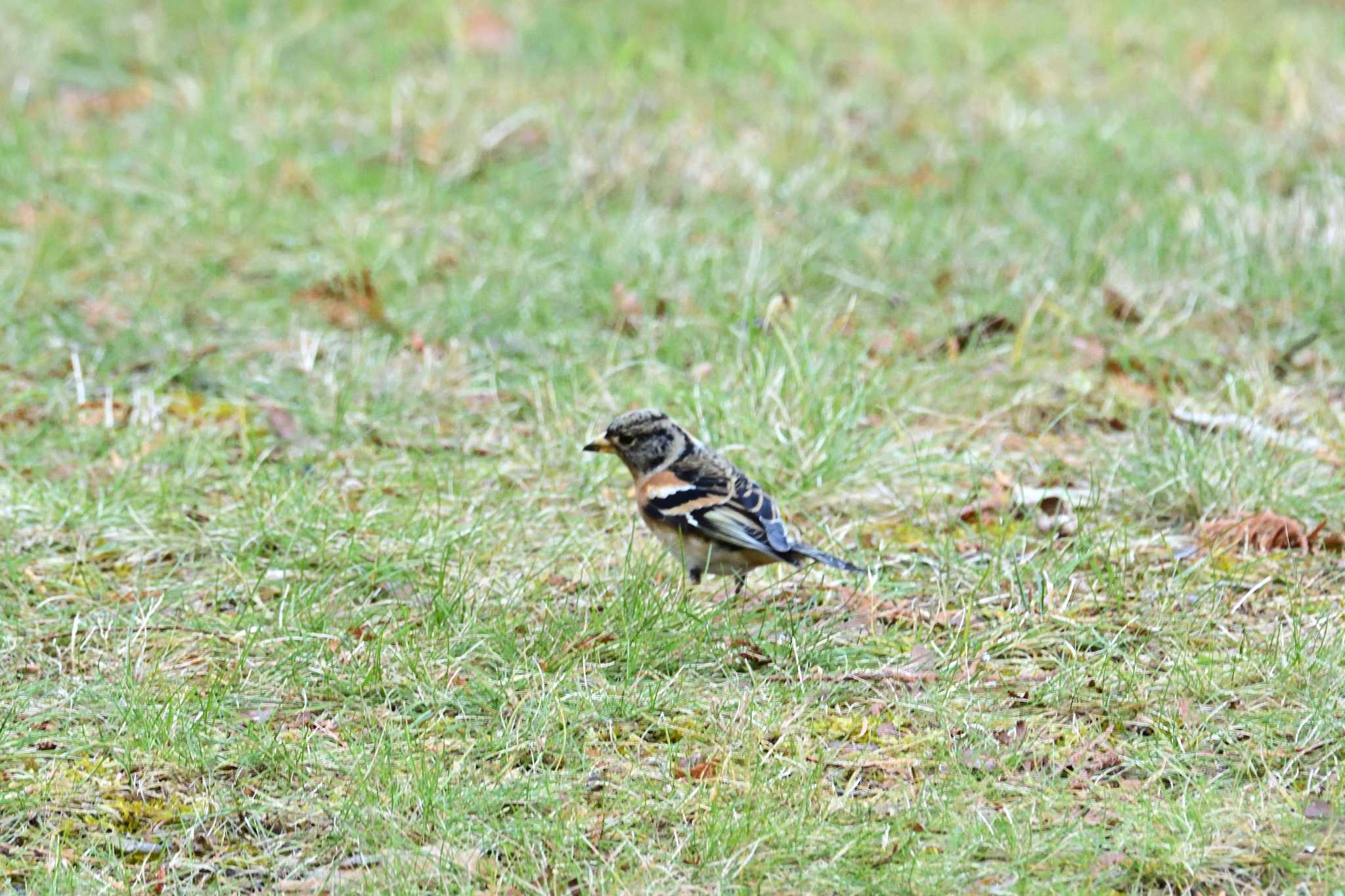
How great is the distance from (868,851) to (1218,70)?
23.1 ft

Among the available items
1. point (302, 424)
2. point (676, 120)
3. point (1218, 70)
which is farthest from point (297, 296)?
point (1218, 70)

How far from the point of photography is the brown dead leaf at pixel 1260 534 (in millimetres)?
4539

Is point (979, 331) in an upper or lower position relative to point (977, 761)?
lower

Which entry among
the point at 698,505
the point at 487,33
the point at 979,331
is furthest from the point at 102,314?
the point at 487,33

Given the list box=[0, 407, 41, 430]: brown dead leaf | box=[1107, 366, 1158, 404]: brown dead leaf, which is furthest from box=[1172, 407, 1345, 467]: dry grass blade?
box=[0, 407, 41, 430]: brown dead leaf

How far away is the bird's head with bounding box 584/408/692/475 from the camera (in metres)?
4.52

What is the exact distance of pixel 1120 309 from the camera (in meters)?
6.08

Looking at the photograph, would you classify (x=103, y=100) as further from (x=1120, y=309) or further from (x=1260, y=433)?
(x=1260, y=433)

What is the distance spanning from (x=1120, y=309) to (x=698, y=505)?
2.48m

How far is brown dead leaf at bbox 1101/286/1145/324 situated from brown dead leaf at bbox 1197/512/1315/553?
161cm

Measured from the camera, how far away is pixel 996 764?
3439 mm

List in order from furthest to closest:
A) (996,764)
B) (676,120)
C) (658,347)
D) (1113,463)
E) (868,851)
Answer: (676,120), (658,347), (1113,463), (996,764), (868,851)

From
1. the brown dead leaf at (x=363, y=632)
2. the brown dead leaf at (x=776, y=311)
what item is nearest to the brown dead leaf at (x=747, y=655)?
the brown dead leaf at (x=363, y=632)

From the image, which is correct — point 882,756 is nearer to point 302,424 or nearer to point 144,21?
point 302,424
